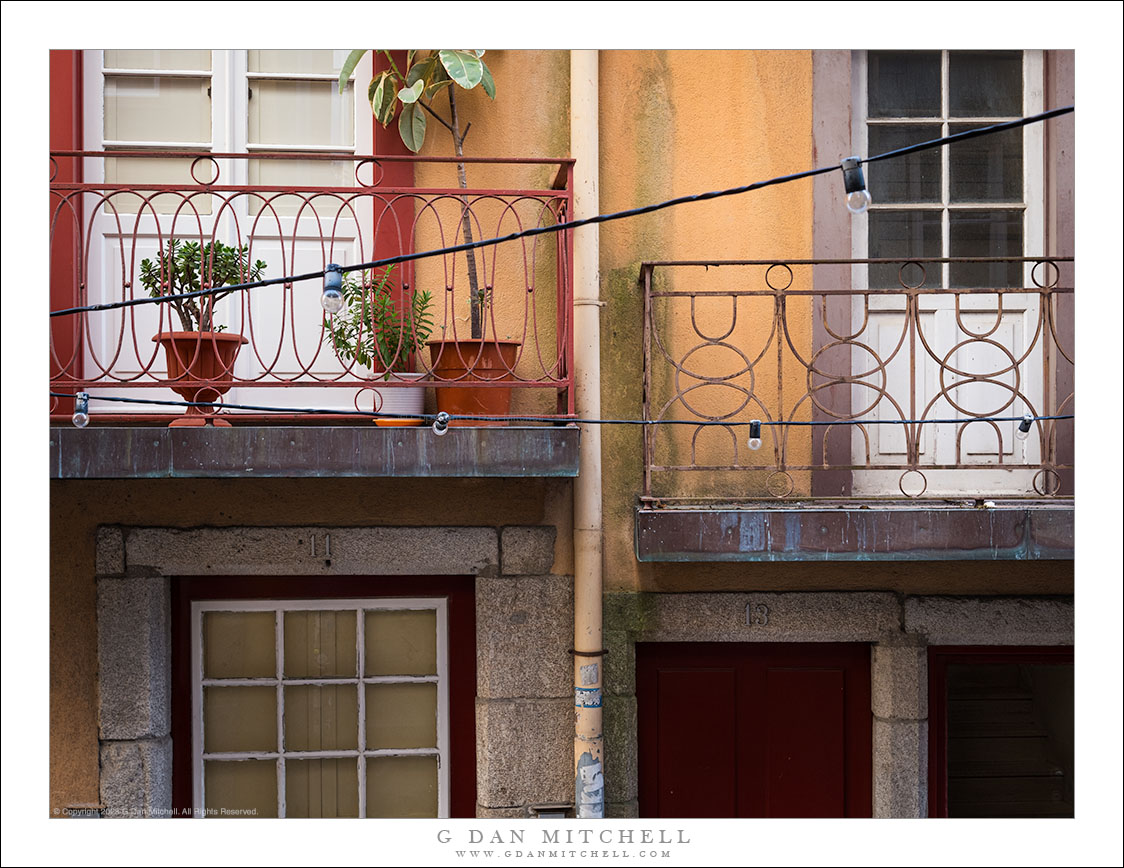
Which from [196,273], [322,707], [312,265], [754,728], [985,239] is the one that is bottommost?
[754,728]

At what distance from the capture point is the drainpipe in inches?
162

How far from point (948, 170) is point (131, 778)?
5.03m

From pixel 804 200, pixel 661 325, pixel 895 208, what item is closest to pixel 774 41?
pixel 804 200

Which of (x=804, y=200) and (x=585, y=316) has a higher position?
(x=804, y=200)

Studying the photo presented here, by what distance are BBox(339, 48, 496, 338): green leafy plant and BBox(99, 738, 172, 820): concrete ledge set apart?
2543 mm

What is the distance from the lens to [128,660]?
161 inches

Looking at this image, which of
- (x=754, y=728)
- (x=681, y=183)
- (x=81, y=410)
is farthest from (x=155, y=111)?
(x=754, y=728)

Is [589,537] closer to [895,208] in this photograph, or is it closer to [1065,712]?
[895,208]

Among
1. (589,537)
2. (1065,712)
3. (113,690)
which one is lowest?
(1065,712)

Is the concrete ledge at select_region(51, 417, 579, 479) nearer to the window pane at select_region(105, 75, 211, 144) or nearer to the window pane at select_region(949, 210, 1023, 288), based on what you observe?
the window pane at select_region(105, 75, 211, 144)

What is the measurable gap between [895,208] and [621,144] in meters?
1.44

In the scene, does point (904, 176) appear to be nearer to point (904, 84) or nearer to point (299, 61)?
point (904, 84)

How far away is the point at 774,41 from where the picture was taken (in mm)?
3936

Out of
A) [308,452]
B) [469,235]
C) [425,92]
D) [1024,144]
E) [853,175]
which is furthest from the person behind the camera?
[1024,144]
